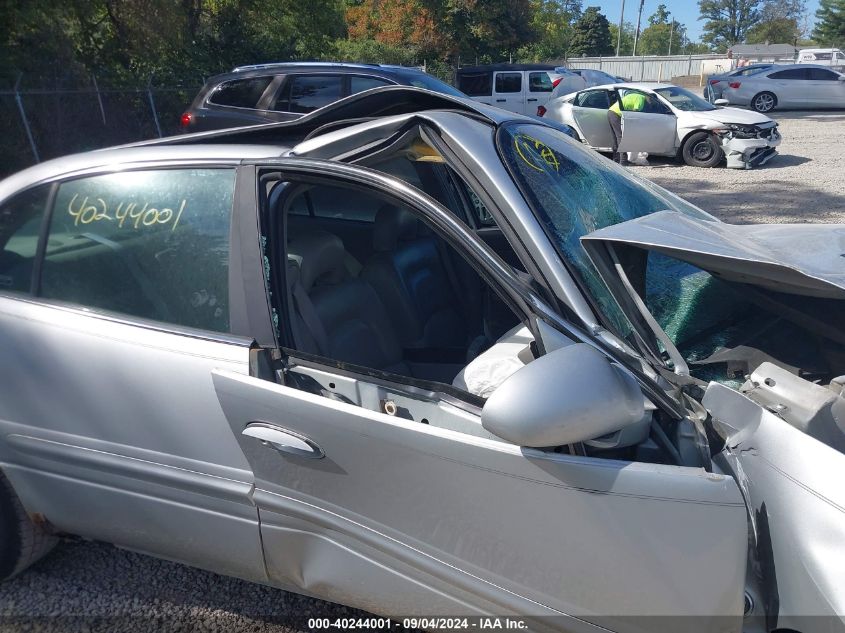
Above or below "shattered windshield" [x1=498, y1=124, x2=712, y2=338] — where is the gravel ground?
below

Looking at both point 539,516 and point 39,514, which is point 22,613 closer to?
point 39,514

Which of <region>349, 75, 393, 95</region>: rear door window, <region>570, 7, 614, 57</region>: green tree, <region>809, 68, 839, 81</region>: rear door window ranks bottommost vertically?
<region>349, 75, 393, 95</region>: rear door window

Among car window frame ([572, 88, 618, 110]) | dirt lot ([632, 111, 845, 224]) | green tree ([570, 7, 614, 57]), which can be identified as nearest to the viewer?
dirt lot ([632, 111, 845, 224])

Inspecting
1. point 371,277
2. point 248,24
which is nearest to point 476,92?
point 248,24

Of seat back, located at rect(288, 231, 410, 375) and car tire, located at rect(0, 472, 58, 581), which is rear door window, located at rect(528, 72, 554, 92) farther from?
car tire, located at rect(0, 472, 58, 581)

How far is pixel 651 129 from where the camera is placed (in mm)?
13172

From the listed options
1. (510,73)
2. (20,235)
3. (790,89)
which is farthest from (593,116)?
(790,89)

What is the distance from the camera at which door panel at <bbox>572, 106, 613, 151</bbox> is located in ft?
42.9

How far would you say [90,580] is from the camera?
2734 mm

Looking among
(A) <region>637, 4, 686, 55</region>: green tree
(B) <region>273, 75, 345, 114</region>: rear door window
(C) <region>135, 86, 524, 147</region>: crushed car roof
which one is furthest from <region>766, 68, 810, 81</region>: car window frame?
(A) <region>637, 4, 686, 55</region>: green tree

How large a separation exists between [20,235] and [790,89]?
26014 mm

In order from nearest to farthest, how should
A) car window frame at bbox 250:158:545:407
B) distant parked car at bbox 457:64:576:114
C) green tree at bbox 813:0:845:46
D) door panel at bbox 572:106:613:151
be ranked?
1. car window frame at bbox 250:158:545:407
2. door panel at bbox 572:106:613:151
3. distant parked car at bbox 457:64:576:114
4. green tree at bbox 813:0:845:46

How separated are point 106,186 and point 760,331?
86.2 inches

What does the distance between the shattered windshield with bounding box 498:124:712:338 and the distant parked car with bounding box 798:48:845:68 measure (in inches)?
1595
